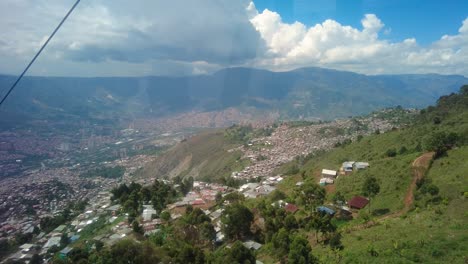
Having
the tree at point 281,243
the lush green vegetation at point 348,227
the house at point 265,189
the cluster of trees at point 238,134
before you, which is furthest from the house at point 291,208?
the cluster of trees at point 238,134

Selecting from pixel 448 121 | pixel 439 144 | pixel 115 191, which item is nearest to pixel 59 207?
pixel 115 191

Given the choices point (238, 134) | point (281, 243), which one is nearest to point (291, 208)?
point (281, 243)

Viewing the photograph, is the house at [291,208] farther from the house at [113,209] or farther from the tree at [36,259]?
the tree at [36,259]

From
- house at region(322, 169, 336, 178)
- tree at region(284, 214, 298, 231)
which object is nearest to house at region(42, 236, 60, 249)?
tree at region(284, 214, 298, 231)

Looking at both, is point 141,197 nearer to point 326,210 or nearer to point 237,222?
point 237,222

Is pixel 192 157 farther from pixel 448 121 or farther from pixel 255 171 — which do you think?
pixel 448 121

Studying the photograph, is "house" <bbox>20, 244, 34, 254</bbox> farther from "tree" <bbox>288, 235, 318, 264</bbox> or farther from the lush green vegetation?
"tree" <bbox>288, 235, 318, 264</bbox>
